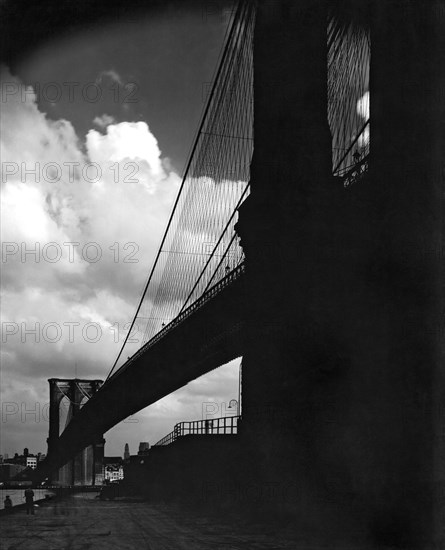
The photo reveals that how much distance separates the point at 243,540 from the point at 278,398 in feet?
11.2

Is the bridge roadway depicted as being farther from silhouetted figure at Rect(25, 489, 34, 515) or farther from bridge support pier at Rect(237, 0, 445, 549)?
silhouetted figure at Rect(25, 489, 34, 515)

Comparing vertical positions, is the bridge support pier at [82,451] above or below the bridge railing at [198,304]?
below

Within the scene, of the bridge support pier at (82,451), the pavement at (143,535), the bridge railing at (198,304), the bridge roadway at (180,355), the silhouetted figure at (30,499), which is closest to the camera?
the pavement at (143,535)

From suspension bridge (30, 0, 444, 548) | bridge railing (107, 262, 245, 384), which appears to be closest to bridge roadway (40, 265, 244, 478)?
bridge railing (107, 262, 245, 384)

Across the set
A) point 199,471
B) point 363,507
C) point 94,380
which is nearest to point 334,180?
point 363,507

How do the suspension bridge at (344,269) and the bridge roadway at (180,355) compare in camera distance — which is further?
the bridge roadway at (180,355)

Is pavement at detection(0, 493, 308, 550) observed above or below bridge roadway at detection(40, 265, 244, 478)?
below

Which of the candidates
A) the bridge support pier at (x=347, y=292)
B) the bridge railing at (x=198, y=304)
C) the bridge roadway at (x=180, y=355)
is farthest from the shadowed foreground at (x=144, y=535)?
the bridge roadway at (x=180, y=355)

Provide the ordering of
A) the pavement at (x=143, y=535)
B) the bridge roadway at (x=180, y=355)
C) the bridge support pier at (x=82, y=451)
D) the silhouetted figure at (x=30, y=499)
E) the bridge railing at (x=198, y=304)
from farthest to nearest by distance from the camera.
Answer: the bridge support pier at (x=82, y=451), the bridge roadway at (x=180, y=355), the silhouetted figure at (x=30, y=499), the bridge railing at (x=198, y=304), the pavement at (x=143, y=535)

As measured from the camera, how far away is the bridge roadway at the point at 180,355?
2805 cm

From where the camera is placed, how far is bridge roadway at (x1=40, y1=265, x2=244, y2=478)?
28.0 meters

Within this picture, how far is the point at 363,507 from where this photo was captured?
13.8 m

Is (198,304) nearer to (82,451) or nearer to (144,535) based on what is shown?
(144,535)

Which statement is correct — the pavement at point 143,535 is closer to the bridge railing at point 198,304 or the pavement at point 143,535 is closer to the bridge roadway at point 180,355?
the bridge railing at point 198,304
